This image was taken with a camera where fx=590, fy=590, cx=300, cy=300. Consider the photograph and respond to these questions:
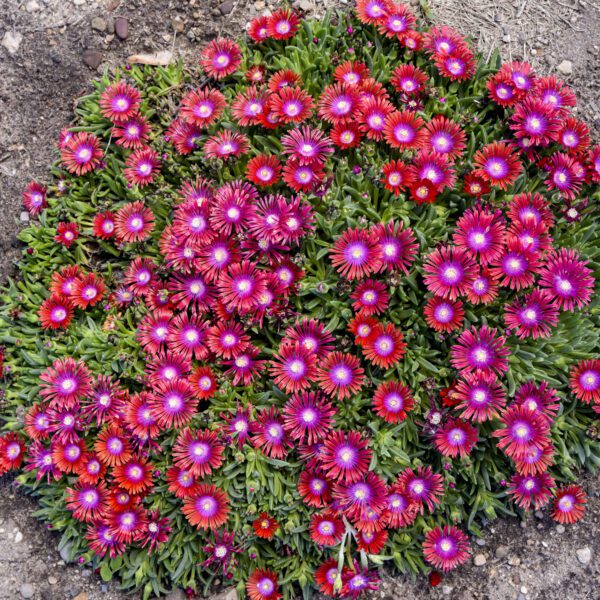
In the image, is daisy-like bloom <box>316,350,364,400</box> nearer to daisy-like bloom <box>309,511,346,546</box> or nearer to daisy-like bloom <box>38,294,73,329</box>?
daisy-like bloom <box>309,511,346,546</box>

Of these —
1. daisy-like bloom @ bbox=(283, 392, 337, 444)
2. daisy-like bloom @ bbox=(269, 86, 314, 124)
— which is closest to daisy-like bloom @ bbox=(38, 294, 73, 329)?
daisy-like bloom @ bbox=(283, 392, 337, 444)

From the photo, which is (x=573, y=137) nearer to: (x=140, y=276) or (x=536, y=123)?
(x=536, y=123)

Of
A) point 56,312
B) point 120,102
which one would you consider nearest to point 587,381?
point 56,312

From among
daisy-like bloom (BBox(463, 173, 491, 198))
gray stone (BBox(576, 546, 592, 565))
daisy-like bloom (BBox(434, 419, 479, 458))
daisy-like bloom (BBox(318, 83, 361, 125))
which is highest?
daisy-like bloom (BBox(463, 173, 491, 198))

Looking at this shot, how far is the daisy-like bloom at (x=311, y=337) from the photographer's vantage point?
3.57 m

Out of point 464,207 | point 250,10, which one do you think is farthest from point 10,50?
point 464,207

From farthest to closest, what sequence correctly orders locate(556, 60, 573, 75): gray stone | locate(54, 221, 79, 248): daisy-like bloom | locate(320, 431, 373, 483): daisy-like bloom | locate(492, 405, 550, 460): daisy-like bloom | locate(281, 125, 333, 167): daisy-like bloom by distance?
locate(556, 60, 573, 75): gray stone → locate(54, 221, 79, 248): daisy-like bloom → locate(281, 125, 333, 167): daisy-like bloom → locate(320, 431, 373, 483): daisy-like bloom → locate(492, 405, 550, 460): daisy-like bloom

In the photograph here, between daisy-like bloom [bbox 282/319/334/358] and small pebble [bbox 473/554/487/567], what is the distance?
5.48 feet

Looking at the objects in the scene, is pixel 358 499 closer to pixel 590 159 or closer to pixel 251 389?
pixel 251 389

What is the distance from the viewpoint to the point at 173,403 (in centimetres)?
358

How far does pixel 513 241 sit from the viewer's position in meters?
3.46

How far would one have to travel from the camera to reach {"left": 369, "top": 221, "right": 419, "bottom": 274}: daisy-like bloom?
11.5ft

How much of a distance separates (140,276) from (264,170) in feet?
3.50

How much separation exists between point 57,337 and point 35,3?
2.90 metres
